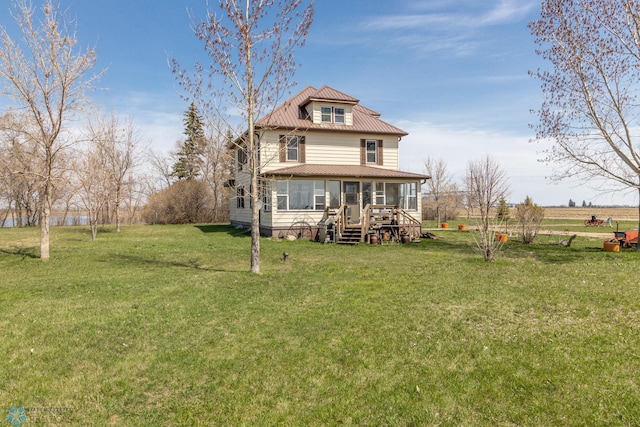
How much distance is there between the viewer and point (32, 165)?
57.0ft

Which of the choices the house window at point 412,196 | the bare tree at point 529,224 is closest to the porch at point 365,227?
the house window at point 412,196

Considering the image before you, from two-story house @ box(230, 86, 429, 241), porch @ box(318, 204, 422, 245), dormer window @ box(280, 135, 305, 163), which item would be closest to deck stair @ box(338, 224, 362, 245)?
porch @ box(318, 204, 422, 245)

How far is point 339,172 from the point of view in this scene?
20.3 metres

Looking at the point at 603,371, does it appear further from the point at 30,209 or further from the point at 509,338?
the point at 30,209

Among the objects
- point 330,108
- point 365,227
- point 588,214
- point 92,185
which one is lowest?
point 365,227

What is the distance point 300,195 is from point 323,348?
1549 cm

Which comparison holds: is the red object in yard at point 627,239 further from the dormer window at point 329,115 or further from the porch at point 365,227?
the dormer window at point 329,115

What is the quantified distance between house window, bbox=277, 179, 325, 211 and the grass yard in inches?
408

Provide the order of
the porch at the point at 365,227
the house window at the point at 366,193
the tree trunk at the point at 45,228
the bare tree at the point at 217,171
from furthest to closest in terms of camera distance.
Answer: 1. the bare tree at the point at 217,171
2. the house window at the point at 366,193
3. the porch at the point at 365,227
4. the tree trunk at the point at 45,228

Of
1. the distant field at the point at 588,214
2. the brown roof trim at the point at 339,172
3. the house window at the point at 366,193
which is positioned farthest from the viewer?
the distant field at the point at 588,214

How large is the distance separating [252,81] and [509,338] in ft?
28.2

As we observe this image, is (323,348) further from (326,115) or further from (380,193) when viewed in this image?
(326,115)

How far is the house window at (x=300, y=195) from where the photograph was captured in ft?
66.3

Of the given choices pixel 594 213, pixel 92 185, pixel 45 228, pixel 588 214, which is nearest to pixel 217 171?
pixel 92 185
